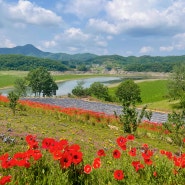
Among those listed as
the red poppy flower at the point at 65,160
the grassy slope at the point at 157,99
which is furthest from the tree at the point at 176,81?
the red poppy flower at the point at 65,160

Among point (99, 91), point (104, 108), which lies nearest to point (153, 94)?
point (99, 91)

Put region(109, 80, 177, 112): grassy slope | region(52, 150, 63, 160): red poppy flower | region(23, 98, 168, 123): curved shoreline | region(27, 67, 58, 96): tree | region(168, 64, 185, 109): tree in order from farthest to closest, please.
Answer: region(27, 67, 58, 96): tree → region(168, 64, 185, 109): tree → region(109, 80, 177, 112): grassy slope → region(23, 98, 168, 123): curved shoreline → region(52, 150, 63, 160): red poppy flower

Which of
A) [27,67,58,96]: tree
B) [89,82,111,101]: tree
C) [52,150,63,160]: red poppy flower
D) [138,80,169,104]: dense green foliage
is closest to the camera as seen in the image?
[52,150,63,160]: red poppy flower

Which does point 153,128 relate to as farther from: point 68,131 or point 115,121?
point 68,131

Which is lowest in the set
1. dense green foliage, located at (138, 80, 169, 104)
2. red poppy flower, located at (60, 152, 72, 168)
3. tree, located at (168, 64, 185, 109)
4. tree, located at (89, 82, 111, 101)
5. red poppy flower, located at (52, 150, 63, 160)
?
dense green foliage, located at (138, 80, 169, 104)

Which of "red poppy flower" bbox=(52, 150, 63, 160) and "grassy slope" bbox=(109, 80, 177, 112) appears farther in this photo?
"grassy slope" bbox=(109, 80, 177, 112)

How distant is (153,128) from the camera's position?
23516mm

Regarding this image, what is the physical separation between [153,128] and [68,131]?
10300mm

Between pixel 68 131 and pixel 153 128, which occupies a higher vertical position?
pixel 68 131

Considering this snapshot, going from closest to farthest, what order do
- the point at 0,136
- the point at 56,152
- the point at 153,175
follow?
1. the point at 56,152
2. the point at 153,175
3. the point at 0,136

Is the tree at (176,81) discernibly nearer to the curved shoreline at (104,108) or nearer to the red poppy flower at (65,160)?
the curved shoreline at (104,108)

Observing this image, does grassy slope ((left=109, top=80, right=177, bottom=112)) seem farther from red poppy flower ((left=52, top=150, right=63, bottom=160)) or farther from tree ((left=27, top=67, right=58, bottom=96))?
red poppy flower ((left=52, top=150, right=63, bottom=160))

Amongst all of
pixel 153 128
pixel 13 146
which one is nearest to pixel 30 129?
pixel 13 146

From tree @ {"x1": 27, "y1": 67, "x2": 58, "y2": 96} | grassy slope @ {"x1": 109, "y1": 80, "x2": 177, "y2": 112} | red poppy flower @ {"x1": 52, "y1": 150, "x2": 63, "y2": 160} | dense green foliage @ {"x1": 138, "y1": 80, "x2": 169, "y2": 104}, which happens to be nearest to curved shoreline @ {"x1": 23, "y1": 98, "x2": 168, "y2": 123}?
grassy slope @ {"x1": 109, "y1": 80, "x2": 177, "y2": 112}
